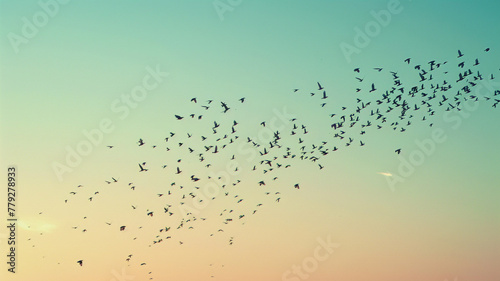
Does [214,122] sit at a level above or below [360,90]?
above

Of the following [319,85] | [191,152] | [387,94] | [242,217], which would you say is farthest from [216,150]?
[387,94]

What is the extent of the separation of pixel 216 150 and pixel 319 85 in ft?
30.9

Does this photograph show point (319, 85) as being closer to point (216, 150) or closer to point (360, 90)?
point (360, 90)

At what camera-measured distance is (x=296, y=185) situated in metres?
53.6

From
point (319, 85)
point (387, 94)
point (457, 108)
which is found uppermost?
point (319, 85)

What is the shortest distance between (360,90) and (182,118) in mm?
13879

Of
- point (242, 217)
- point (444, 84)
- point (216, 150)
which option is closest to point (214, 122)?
point (216, 150)

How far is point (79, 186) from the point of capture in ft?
167

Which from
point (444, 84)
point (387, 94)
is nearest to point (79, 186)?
point (387, 94)

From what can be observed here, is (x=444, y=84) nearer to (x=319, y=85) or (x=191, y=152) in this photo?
(x=319, y=85)

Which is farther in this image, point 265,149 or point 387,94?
point 265,149

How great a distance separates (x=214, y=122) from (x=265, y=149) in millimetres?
4917

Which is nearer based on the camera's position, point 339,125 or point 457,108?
point 457,108

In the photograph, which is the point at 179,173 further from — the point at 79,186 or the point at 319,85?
the point at 319,85
